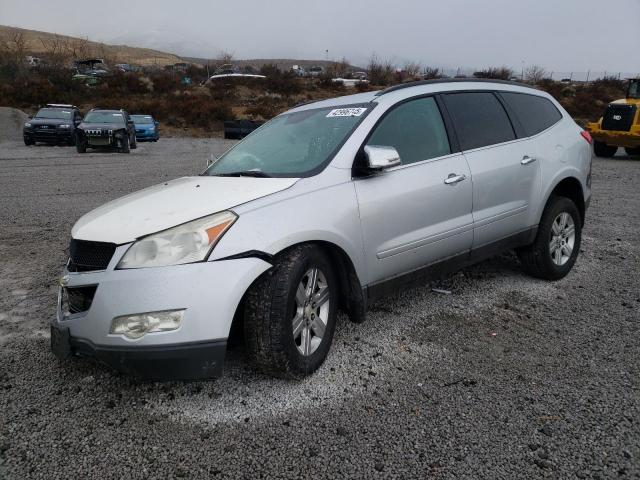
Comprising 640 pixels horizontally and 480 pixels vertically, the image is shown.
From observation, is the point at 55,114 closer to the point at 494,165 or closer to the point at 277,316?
the point at 494,165

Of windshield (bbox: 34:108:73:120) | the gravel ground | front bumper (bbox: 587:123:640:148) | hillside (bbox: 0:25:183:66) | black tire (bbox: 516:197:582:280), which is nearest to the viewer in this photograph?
the gravel ground

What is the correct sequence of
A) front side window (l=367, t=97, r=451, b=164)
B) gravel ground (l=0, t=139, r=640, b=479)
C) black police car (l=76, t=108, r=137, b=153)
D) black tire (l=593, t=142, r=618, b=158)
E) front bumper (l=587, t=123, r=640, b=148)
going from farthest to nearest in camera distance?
black tire (l=593, t=142, r=618, b=158) → black police car (l=76, t=108, r=137, b=153) → front bumper (l=587, t=123, r=640, b=148) → front side window (l=367, t=97, r=451, b=164) → gravel ground (l=0, t=139, r=640, b=479)

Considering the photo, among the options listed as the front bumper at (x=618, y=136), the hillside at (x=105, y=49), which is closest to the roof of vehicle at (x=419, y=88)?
the front bumper at (x=618, y=136)

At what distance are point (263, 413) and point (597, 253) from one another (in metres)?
4.44

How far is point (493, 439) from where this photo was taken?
93.0 inches

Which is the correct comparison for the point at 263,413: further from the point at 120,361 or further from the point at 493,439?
the point at 493,439

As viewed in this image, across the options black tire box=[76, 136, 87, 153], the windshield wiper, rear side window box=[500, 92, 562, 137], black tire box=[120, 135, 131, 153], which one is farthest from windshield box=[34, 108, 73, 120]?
rear side window box=[500, 92, 562, 137]

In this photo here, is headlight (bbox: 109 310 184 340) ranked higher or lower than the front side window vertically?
lower

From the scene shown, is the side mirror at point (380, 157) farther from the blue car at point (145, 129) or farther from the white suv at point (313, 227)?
the blue car at point (145, 129)

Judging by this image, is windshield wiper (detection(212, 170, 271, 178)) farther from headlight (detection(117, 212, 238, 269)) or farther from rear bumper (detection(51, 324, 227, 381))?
rear bumper (detection(51, 324, 227, 381))

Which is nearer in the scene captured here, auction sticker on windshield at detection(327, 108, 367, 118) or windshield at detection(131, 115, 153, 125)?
auction sticker on windshield at detection(327, 108, 367, 118)

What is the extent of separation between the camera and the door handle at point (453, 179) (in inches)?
140

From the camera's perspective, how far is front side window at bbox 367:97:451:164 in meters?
3.41

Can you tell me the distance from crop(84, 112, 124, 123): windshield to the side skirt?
53.4 feet
